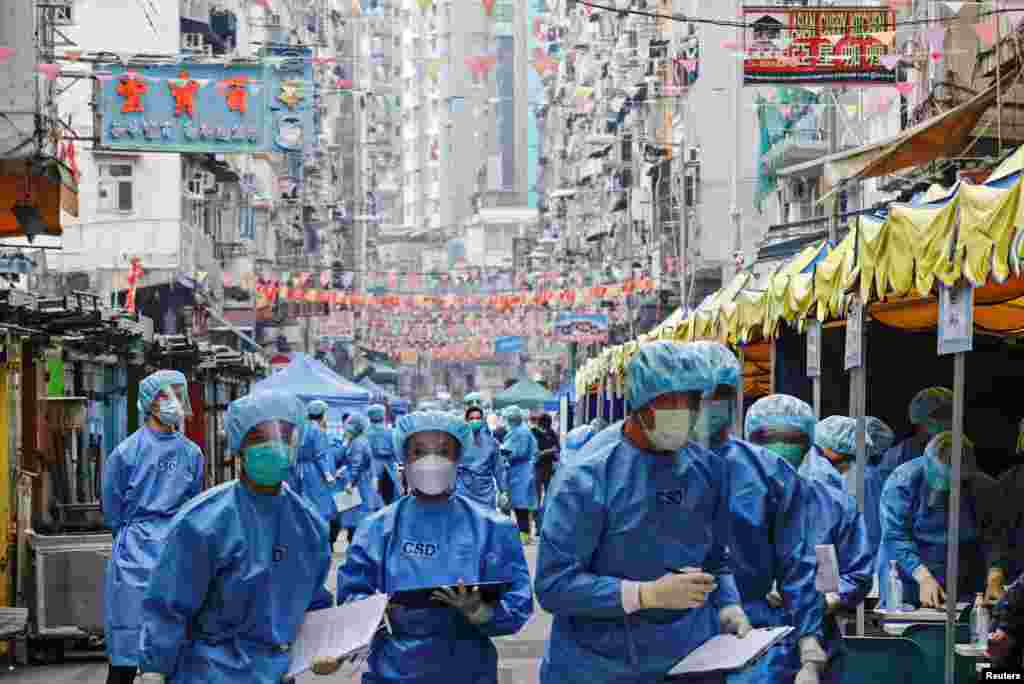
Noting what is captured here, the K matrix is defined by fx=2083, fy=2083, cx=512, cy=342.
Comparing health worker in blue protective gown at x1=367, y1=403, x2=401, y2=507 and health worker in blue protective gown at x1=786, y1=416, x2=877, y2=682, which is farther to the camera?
health worker in blue protective gown at x1=367, y1=403, x2=401, y2=507

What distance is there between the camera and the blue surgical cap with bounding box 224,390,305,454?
701cm

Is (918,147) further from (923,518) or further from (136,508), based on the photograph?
(136,508)

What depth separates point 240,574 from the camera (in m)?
6.82

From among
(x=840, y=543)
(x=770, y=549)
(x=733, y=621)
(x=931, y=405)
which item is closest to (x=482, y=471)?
(x=931, y=405)

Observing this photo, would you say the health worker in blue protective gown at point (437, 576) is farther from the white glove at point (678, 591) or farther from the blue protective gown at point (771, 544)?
the white glove at point (678, 591)

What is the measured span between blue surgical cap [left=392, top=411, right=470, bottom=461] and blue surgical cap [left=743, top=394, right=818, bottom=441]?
1.66 meters

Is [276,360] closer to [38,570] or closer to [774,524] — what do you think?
[38,570]

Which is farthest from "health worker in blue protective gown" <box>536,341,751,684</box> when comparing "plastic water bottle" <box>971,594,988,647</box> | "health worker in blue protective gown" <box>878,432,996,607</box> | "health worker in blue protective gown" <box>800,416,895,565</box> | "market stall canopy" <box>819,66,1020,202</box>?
"market stall canopy" <box>819,66,1020,202</box>

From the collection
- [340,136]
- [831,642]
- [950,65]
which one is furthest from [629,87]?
[340,136]

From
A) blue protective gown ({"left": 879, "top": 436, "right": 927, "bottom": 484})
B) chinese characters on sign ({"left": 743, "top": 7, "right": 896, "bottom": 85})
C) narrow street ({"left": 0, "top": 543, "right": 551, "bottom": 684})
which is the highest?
chinese characters on sign ({"left": 743, "top": 7, "right": 896, "bottom": 85})

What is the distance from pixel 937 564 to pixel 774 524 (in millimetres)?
4366

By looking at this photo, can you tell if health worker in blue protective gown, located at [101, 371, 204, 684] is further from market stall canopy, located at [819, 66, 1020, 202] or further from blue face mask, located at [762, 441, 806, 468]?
market stall canopy, located at [819, 66, 1020, 202]

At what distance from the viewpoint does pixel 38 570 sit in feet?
48.5

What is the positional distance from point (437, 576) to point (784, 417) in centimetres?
219
